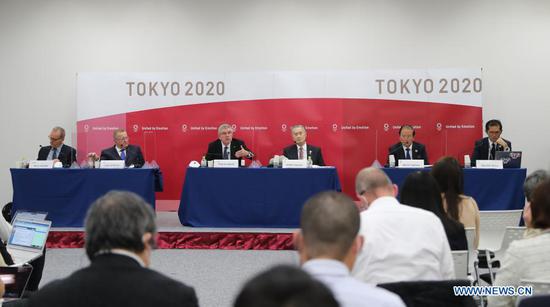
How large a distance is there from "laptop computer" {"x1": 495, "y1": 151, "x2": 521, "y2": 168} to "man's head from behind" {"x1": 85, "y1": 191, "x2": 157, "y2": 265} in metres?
5.59

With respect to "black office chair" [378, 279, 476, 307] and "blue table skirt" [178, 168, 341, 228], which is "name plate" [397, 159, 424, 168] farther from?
"black office chair" [378, 279, 476, 307]

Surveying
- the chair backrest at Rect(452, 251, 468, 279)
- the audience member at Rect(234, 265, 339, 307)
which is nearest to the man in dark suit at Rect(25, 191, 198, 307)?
the audience member at Rect(234, 265, 339, 307)

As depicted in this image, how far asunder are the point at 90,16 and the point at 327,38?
10.8 ft

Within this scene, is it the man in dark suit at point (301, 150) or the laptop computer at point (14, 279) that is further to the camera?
the man in dark suit at point (301, 150)

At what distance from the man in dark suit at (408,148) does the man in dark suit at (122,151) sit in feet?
9.72

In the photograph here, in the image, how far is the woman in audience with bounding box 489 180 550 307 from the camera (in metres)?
2.23

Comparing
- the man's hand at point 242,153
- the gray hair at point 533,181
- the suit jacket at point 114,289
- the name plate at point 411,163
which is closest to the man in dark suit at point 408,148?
the name plate at point 411,163

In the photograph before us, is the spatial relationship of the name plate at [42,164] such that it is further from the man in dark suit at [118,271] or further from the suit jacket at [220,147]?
the man in dark suit at [118,271]

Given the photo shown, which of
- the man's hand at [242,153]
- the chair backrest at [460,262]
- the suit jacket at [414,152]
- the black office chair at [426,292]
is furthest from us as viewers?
the suit jacket at [414,152]

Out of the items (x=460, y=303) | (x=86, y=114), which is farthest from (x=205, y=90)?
(x=460, y=303)

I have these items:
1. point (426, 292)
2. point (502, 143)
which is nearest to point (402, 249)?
point (426, 292)

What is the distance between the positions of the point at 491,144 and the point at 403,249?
5366 mm

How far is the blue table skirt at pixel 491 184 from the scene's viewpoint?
6477 mm

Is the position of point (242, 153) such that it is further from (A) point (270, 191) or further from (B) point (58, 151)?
(B) point (58, 151)
